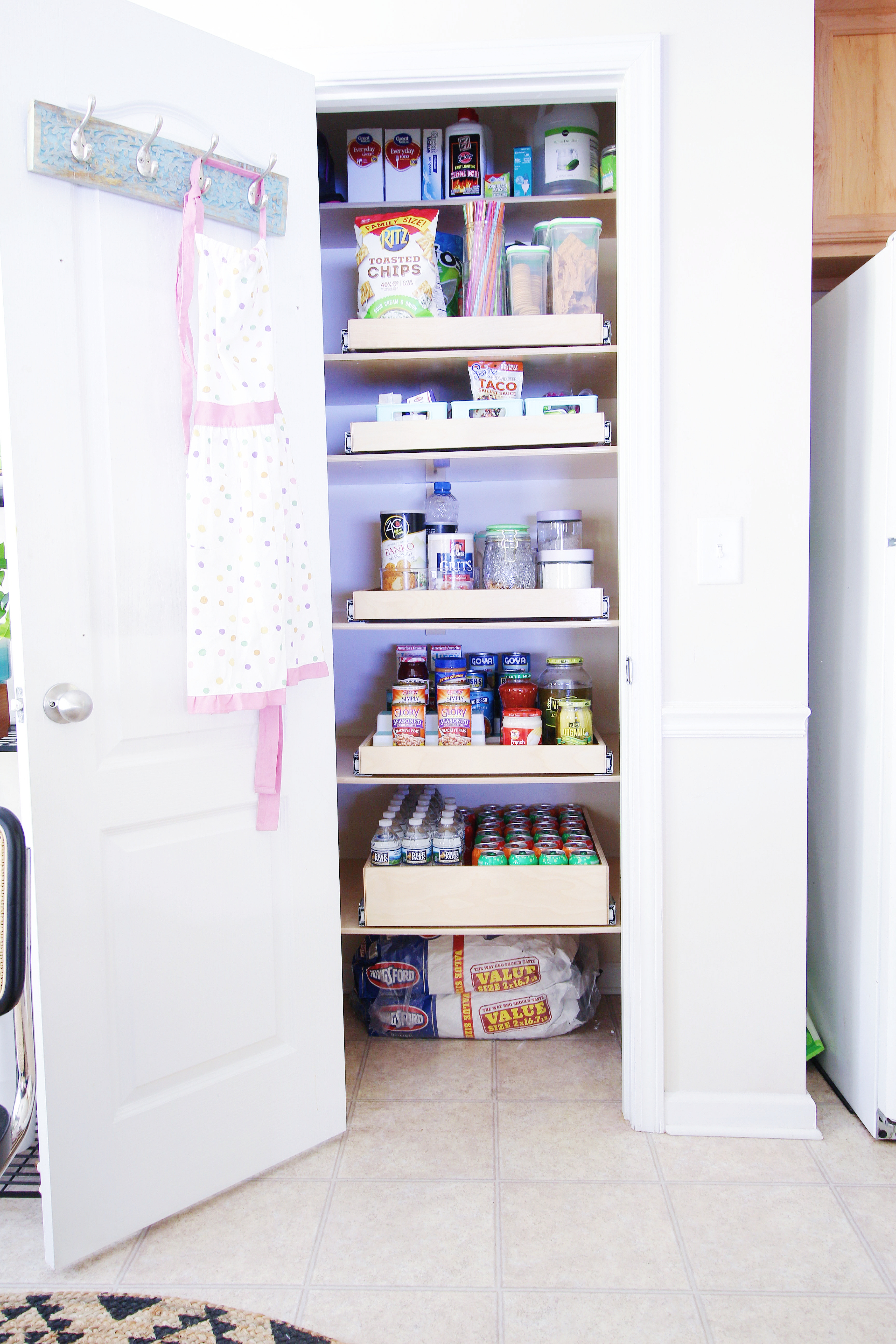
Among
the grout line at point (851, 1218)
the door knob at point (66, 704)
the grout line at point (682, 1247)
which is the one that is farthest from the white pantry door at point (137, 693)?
the grout line at point (851, 1218)

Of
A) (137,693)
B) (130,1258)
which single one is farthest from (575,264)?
(130,1258)

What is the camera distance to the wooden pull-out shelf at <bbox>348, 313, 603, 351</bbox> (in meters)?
1.87

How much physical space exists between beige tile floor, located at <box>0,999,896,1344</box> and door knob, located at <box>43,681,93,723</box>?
0.89 metres

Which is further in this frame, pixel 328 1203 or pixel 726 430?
pixel 726 430

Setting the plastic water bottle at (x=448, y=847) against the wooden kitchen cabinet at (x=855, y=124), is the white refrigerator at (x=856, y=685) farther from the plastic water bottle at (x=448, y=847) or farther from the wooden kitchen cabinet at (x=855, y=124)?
the plastic water bottle at (x=448, y=847)

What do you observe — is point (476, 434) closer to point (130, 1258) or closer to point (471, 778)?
point (471, 778)

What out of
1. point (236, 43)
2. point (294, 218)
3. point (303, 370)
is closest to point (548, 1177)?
point (303, 370)

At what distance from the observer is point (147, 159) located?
142 centimetres

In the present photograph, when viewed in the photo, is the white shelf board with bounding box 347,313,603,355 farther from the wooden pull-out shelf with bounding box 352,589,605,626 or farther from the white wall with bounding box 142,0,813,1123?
the wooden pull-out shelf with bounding box 352,589,605,626

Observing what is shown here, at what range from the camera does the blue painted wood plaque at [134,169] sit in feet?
4.39

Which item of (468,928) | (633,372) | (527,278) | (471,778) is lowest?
(468,928)

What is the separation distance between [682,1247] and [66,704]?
52.4 inches

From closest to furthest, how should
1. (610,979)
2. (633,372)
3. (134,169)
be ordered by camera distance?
(134,169)
(633,372)
(610,979)

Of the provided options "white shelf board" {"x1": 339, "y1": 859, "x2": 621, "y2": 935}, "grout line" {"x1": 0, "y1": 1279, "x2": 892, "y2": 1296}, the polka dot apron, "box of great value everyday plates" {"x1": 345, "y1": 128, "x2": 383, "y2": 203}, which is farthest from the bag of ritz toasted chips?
"grout line" {"x1": 0, "y1": 1279, "x2": 892, "y2": 1296}
